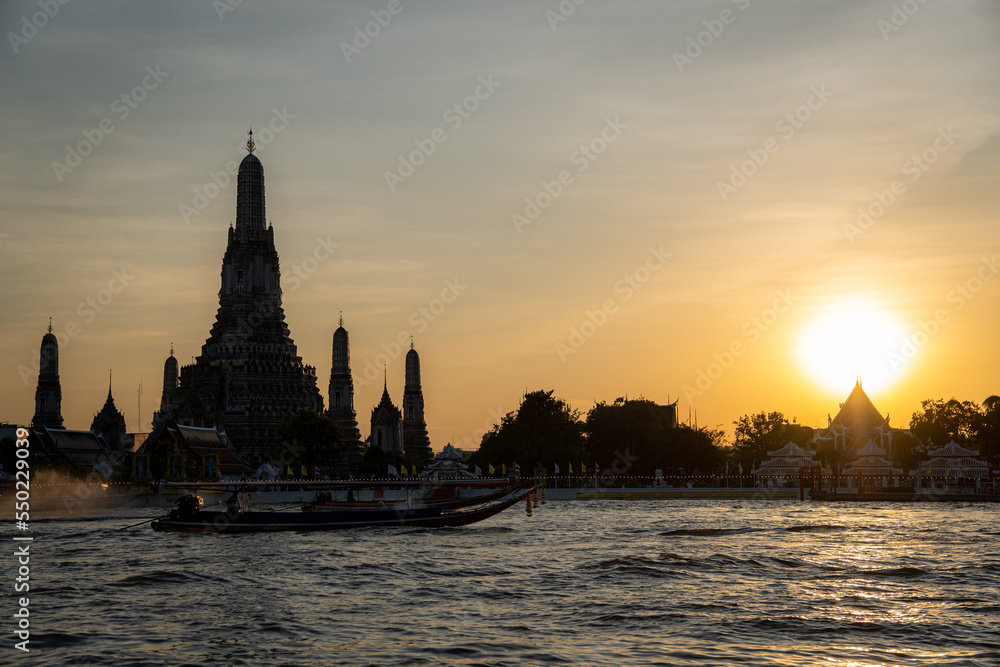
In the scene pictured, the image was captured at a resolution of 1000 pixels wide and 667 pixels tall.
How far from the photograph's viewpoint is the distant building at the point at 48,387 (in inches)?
5335

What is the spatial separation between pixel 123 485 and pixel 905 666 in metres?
71.7

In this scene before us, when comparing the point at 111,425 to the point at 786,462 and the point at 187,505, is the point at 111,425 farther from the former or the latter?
the point at 187,505

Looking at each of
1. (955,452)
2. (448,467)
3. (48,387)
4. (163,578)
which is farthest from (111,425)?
(163,578)

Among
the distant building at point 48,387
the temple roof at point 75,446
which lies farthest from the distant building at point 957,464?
the distant building at point 48,387

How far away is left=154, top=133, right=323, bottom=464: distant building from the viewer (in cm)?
13312

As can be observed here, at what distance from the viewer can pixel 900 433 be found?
139875 mm

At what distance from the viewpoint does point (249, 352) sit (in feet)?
453

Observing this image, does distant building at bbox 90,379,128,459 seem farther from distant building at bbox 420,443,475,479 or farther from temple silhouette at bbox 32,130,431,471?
distant building at bbox 420,443,475,479

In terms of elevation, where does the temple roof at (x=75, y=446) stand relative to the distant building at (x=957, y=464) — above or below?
above

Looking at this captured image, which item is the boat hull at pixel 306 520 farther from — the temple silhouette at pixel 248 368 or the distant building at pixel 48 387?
the distant building at pixel 48 387

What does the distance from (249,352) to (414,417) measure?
4710 cm

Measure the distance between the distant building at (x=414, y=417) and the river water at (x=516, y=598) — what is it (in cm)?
12744

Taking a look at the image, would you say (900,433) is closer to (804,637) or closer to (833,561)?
(833,561)

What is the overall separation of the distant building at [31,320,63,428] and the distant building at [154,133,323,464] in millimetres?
13517
